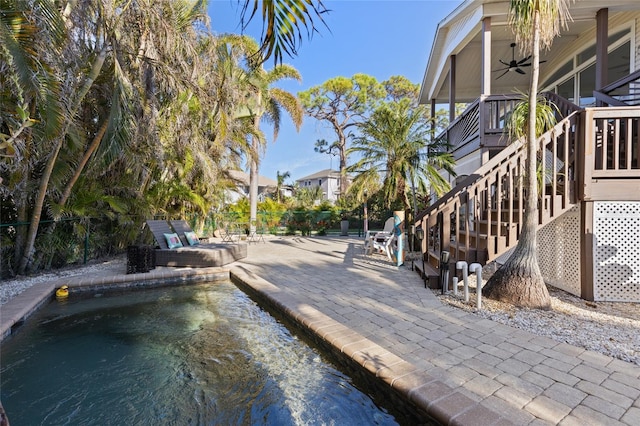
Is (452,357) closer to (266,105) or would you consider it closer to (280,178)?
(266,105)

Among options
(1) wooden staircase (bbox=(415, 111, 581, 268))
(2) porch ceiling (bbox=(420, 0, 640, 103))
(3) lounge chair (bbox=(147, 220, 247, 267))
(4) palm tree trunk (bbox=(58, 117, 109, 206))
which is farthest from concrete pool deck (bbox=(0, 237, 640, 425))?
(2) porch ceiling (bbox=(420, 0, 640, 103))

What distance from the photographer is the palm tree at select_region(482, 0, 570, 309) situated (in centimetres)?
420

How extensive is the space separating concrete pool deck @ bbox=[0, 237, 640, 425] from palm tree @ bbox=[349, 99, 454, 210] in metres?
4.14

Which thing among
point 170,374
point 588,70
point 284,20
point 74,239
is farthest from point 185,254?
point 588,70

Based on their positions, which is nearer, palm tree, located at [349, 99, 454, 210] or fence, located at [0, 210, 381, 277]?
fence, located at [0, 210, 381, 277]

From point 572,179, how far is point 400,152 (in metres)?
4.53

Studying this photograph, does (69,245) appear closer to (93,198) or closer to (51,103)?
(93,198)

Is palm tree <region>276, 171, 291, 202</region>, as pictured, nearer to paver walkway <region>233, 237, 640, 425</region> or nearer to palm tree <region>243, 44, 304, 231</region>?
palm tree <region>243, 44, 304, 231</region>

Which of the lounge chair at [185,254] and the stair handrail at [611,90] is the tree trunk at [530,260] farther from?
the lounge chair at [185,254]

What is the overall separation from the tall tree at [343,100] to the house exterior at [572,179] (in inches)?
630

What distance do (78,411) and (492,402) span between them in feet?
10.0

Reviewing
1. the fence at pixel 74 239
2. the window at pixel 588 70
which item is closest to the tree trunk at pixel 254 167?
the fence at pixel 74 239

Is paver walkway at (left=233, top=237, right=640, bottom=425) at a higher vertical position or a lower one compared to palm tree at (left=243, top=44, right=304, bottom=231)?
lower

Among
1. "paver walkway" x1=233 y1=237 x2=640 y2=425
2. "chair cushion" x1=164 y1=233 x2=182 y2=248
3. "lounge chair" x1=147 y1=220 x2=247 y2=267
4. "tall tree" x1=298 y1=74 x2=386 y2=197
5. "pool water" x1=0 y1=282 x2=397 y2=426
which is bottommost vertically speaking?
"pool water" x1=0 y1=282 x2=397 y2=426
